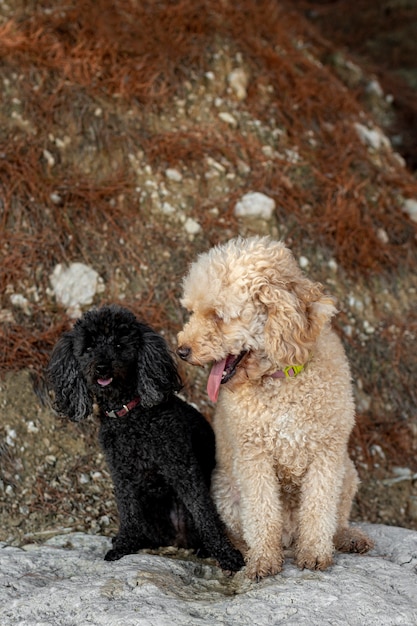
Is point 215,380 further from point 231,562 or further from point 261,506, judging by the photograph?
point 231,562

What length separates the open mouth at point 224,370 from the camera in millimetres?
3412

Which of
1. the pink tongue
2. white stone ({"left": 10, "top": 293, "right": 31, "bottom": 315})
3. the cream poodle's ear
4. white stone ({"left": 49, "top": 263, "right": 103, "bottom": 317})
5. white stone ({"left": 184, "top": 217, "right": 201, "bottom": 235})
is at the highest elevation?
the cream poodle's ear

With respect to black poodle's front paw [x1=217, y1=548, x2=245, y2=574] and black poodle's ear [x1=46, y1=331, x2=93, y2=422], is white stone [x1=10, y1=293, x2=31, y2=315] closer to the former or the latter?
black poodle's ear [x1=46, y1=331, x2=93, y2=422]

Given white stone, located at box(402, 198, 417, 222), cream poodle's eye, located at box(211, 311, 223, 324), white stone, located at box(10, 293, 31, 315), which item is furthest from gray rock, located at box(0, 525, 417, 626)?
white stone, located at box(402, 198, 417, 222)

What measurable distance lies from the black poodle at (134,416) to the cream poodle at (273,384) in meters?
0.24

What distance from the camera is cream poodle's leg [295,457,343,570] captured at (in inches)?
137

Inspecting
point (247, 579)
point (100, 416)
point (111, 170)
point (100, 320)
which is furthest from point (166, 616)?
point (111, 170)

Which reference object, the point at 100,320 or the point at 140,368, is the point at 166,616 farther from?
the point at 100,320

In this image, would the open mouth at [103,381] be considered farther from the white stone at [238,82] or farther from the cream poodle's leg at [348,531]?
the white stone at [238,82]

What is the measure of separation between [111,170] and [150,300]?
3.76 ft

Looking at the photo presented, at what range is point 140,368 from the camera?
12.2 feet

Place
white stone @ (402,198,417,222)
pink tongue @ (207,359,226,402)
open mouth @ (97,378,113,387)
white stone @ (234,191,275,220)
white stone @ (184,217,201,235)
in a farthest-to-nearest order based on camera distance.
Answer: white stone @ (402,198,417,222) → white stone @ (234,191,275,220) → white stone @ (184,217,201,235) → open mouth @ (97,378,113,387) → pink tongue @ (207,359,226,402)

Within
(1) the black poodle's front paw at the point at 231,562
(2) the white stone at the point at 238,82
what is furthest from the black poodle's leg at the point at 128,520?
(2) the white stone at the point at 238,82

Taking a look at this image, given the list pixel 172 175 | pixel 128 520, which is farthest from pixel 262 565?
pixel 172 175
